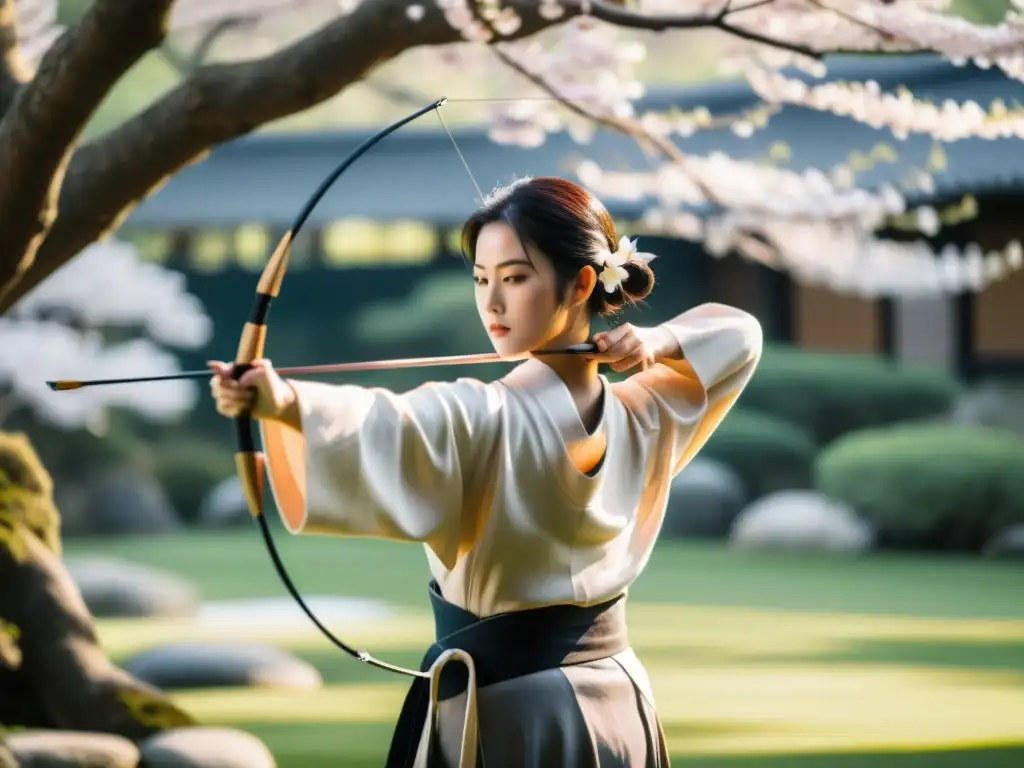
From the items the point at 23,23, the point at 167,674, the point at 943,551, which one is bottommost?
the point at 943,551

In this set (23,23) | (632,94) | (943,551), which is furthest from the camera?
(943,551)

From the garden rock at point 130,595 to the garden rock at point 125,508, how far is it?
4.64m

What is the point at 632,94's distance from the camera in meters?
5.03

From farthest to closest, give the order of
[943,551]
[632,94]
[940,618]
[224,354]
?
A: [224,354], [943,551], [940,618], [632,94]

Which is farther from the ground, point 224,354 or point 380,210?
point 380,210

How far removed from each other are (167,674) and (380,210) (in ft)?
35.8

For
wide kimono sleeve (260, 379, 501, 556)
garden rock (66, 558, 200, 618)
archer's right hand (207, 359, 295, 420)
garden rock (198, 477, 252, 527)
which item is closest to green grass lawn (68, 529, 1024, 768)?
garden rock (66, 558, 200, 618)

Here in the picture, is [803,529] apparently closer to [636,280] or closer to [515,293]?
[636,280]

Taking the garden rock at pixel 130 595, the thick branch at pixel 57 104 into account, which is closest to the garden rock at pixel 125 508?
→ the garden rock at pixel 130 595

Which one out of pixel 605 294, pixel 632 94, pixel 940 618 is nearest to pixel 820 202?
pixel 632 94

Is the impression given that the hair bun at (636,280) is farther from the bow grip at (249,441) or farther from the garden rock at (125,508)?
the garden rock at (125,508)

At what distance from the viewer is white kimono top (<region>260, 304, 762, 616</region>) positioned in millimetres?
2217

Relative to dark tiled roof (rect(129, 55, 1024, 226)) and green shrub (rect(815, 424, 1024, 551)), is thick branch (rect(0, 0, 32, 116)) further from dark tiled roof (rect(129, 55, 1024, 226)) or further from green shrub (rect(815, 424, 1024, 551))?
dark tiled roof (rect(129, 55, 1024, 226))

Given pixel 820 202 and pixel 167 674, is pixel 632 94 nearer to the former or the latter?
pixel 820 202
